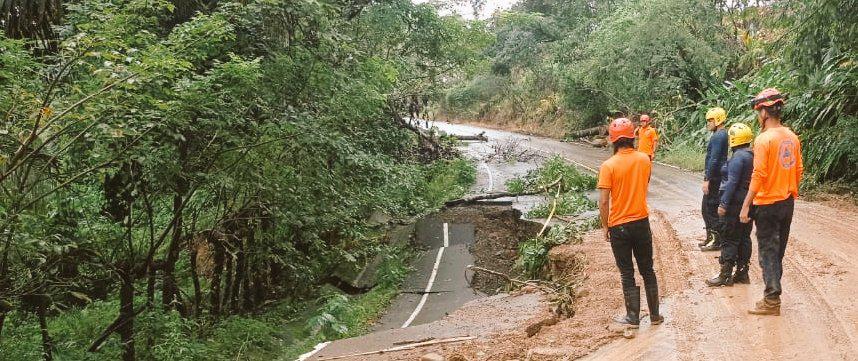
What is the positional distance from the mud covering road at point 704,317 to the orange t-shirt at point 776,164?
119 cm

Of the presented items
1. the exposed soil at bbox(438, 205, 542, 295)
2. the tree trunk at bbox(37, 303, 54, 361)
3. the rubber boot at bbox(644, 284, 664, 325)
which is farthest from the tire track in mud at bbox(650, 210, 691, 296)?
the tree trunk at bbox(37, 303, 54, 361)

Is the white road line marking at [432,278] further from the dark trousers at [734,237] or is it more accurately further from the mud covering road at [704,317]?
the dark trousers at [734,237]

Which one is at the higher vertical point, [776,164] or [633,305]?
[776,164]

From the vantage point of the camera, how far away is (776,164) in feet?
17.7

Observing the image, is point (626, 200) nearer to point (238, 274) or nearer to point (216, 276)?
point (216, 276)

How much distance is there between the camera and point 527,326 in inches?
266

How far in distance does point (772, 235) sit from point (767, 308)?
70 cm

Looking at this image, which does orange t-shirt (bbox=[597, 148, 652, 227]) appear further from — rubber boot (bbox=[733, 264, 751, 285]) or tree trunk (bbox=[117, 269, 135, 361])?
tree trunk (bbox=[117, 269, 135, 361])

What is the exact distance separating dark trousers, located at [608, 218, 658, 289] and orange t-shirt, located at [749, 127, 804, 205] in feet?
3.50

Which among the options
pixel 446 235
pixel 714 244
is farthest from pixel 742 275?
pixel 446 235

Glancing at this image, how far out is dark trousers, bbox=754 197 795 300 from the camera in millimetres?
5484

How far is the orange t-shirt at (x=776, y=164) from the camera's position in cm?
540

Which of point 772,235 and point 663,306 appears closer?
point 772,235

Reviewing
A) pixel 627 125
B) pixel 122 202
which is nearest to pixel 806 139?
pixel 627 125
